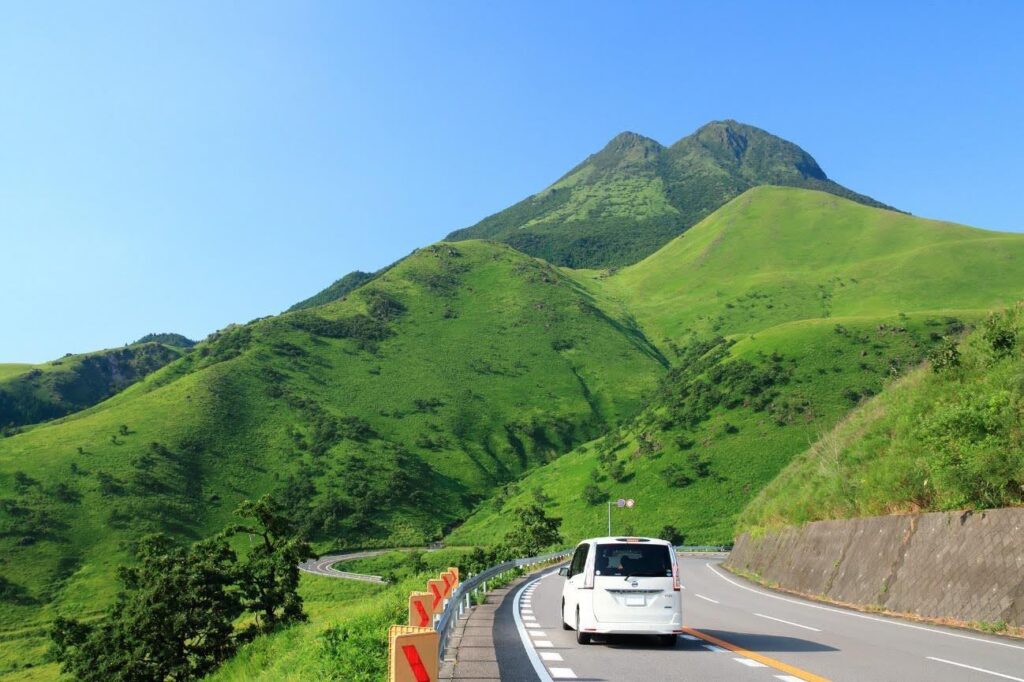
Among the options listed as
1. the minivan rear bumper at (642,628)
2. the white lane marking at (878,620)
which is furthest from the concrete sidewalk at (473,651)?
the white lane marking at (878,620)

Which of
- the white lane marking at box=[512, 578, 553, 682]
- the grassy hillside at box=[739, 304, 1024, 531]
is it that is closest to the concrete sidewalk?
the white lane marking at box=[512, 578, 553, 682]

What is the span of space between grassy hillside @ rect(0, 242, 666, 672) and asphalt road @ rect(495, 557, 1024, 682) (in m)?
70.3

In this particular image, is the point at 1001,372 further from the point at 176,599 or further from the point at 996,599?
the point at 176,599

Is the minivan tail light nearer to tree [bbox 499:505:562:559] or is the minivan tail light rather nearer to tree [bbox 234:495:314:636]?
tree [bbox 234:495:314:636]

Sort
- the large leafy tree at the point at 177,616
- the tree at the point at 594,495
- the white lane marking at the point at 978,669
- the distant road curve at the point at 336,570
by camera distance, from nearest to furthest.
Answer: the white lane marking at the point at 978,669
the large leafy tree at the point at 177,616
the distant road curve at the point at 336,570
the tree at the point at 594,495

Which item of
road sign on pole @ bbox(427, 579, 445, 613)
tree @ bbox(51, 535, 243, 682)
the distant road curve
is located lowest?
the distant road curve

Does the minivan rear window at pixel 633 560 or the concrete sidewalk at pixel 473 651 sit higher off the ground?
the minivan rear window at pixel 633 560

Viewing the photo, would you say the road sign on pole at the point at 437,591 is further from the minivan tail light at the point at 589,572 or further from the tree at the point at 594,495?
the tree at the point at 594,495

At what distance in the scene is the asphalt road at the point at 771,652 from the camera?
11.4 meters

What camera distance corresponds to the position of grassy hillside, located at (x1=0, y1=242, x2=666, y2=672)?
101 m

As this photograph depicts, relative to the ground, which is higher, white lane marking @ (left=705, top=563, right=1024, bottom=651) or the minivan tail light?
the minivan tail light

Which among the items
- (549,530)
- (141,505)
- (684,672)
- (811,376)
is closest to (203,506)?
(141,505)

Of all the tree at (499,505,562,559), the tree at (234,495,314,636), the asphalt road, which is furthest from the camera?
the tree at (499,505,562,559)

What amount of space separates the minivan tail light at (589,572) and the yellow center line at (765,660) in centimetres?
260
